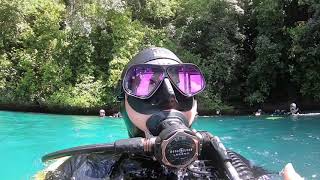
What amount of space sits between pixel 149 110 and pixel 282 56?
1355 cm

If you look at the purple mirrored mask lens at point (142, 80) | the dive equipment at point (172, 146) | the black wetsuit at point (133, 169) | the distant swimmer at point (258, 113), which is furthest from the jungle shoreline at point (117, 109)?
the dive equipment at point (172, 146)

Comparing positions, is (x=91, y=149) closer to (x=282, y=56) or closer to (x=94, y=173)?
(x=94, y=173)

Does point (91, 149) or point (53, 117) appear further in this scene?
point (53, 117)

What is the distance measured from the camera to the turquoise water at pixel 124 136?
25.0 ft

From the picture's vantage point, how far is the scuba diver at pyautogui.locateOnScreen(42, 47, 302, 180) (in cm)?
126

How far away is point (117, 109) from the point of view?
14.1 m

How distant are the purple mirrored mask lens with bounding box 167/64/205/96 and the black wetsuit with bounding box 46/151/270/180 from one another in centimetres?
22

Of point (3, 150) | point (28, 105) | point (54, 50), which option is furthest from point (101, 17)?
point (3, 150)

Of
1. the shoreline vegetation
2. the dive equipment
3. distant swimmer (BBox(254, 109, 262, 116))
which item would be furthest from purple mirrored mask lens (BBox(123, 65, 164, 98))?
the shoreline vegetation

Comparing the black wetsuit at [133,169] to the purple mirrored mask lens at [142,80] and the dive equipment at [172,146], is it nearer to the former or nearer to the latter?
the dive equipment at [172,146]

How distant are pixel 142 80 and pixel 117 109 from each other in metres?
12.7

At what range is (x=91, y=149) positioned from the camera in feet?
4.30

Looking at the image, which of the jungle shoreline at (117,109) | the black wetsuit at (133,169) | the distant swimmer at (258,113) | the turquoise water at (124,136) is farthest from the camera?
the jungle shoreline at (117,109)

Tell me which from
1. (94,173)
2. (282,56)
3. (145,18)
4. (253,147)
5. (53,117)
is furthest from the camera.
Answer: (145,18)
